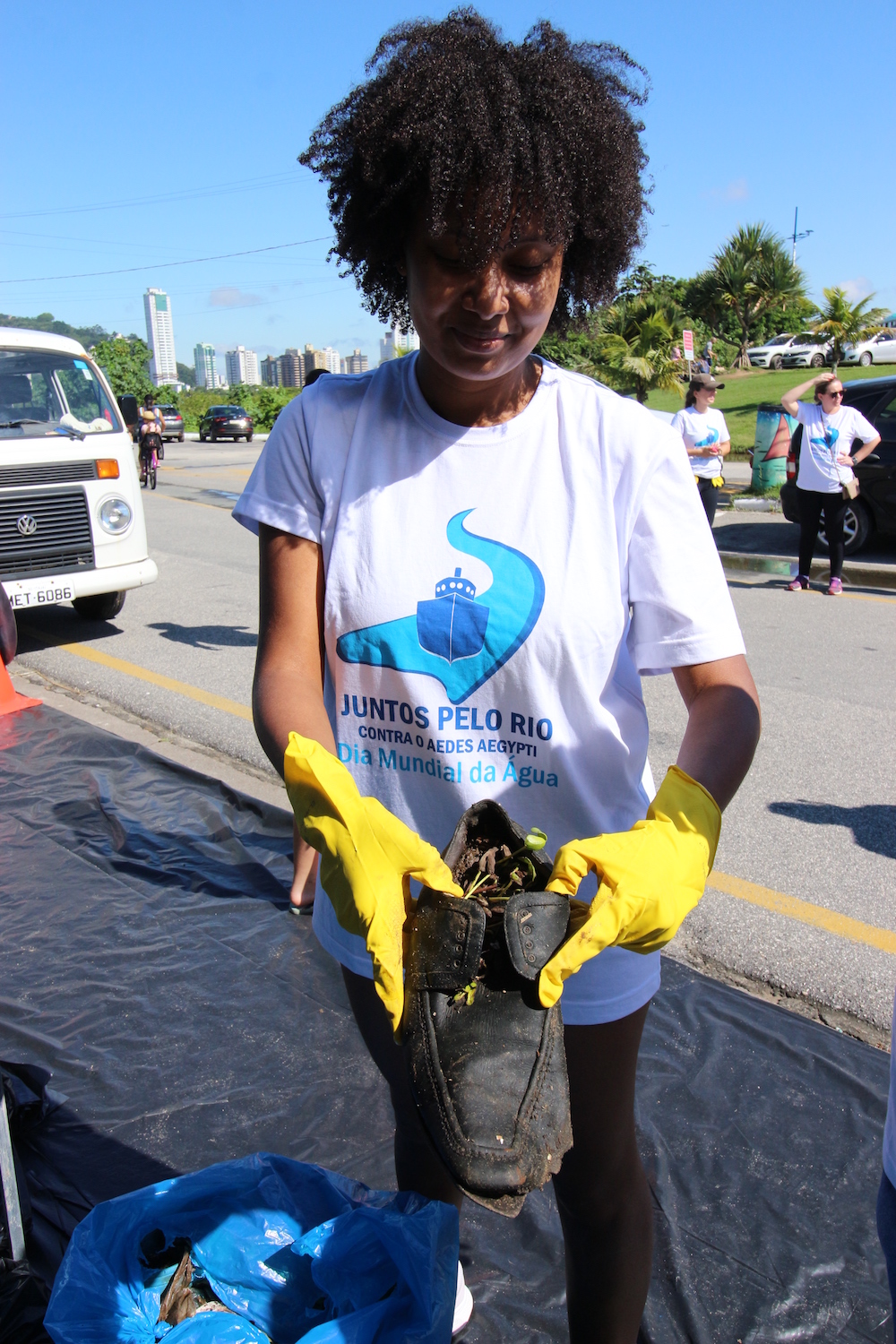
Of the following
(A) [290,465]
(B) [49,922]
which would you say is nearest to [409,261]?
(A) [290,465]

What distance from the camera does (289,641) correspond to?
151cm

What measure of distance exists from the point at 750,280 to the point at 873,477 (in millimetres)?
39861

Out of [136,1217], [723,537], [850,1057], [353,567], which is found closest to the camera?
[353,567]

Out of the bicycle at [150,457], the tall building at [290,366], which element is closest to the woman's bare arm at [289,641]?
the bicycle at [150,457]

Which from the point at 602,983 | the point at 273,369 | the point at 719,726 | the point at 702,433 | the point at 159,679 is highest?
the point at 273,369

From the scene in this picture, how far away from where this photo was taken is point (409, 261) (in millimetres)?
1499

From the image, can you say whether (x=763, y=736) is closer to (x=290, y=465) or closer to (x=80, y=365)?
(x=290, y=465)

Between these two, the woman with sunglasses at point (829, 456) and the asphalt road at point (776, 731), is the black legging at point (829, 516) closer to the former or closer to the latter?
the woman with sunglasses at point (829, 456)

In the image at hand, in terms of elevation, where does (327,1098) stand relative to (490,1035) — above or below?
below

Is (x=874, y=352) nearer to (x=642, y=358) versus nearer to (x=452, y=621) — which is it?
(x=642, y=358)

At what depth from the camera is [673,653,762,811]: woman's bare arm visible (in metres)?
1.40

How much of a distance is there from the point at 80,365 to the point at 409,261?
6974 millimetres

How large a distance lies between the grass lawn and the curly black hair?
1959 cm

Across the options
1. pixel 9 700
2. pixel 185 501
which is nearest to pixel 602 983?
pixel 9 700
